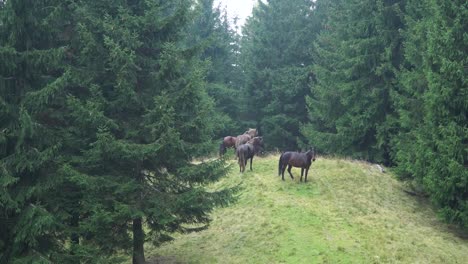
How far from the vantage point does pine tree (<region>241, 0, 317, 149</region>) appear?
3606 cm

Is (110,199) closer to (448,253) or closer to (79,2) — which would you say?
(79,2)

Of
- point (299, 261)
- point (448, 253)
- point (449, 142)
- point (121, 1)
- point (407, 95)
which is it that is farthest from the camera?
point (407, 95)

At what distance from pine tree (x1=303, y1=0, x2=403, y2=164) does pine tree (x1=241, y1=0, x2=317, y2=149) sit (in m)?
7.21

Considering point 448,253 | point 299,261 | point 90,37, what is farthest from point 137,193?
point 448,253

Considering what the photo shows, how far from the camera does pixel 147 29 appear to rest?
13.3m

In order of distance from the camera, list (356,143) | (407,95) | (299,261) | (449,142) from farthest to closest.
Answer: (356,143)
(407,95)
(449,142)
(299,261)

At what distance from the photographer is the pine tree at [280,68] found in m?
36.1

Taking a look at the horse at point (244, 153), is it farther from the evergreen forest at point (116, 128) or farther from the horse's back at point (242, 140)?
the evergreen forest at point (116, 128)

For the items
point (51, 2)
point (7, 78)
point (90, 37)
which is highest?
point (51, 2)

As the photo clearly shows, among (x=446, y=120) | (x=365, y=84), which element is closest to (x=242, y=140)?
(x=365, y=84)

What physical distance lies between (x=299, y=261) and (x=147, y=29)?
905cm

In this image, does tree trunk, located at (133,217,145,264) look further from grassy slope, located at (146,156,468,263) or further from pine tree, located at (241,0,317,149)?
pine tree, located at (241,0,317,149)

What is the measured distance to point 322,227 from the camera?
16.5 metres

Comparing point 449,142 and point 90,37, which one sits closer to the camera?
point 90,37
